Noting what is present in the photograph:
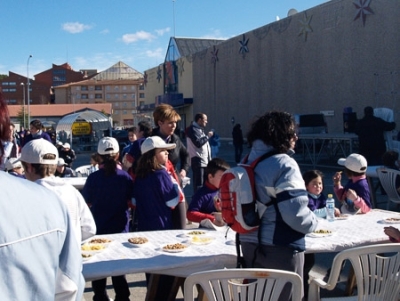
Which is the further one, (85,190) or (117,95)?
(117,95)

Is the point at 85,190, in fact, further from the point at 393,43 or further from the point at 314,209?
the point at 393,43

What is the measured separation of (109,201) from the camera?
4672 mm

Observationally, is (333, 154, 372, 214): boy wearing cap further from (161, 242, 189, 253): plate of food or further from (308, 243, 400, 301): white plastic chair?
(161, 242, 189, 253): plate of food

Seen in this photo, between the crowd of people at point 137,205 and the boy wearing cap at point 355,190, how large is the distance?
11 mm

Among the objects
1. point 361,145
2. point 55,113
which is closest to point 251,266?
point 361,145

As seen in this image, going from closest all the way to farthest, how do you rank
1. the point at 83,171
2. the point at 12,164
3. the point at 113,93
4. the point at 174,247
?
the point at 174,247 < the point at 12,164 < the point at 83,171 < the point at 113,93

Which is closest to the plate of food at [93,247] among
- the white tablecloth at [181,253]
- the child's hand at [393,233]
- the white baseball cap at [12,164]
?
the white tablecloth at [181,253]

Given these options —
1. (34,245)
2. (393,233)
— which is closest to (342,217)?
(393,233)

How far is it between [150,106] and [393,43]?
34.4 m

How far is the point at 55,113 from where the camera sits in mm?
83250

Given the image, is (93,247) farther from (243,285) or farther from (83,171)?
(83,171)

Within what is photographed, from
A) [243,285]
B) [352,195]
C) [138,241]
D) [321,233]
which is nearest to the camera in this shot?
[243,285]

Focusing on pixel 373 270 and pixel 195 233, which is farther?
pixel 195 233

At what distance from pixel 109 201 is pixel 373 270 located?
7.81ft
